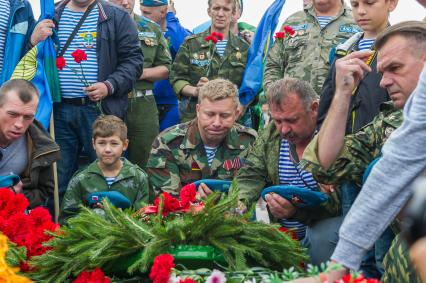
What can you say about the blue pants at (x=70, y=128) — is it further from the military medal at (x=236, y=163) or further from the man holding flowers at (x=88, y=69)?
the military medal at (x=236, y=163)

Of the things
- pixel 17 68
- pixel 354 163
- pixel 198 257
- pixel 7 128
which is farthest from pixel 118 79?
pixel 198 257

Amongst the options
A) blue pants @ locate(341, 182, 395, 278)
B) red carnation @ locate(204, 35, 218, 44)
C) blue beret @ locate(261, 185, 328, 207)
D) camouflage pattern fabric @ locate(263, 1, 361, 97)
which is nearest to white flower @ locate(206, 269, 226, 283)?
blue pants @ locate(341, 182, 395, 278)

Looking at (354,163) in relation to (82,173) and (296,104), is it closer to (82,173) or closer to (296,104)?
(296,104)

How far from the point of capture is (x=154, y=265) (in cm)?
371

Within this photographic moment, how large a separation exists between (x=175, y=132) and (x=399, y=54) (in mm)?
2723

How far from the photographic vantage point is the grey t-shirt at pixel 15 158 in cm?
639

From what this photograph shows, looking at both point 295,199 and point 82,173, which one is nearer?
point 295,199

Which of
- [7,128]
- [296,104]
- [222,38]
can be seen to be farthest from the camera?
[222,38]

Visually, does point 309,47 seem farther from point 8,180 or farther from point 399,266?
point 399,266

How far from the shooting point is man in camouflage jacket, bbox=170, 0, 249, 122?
8.26 metres

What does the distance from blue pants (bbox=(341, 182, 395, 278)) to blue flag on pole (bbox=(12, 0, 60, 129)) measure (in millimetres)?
3176

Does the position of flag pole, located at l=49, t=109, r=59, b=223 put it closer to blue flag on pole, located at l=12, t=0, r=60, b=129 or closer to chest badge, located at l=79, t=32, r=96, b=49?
blue flag on pole, located at l=12, t=0, r=60, b=129

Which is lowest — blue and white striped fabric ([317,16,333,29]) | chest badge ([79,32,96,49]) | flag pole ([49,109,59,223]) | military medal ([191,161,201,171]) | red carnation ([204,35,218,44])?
flag pole ([49,109,59,223])

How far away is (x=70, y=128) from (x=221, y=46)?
1748mm
